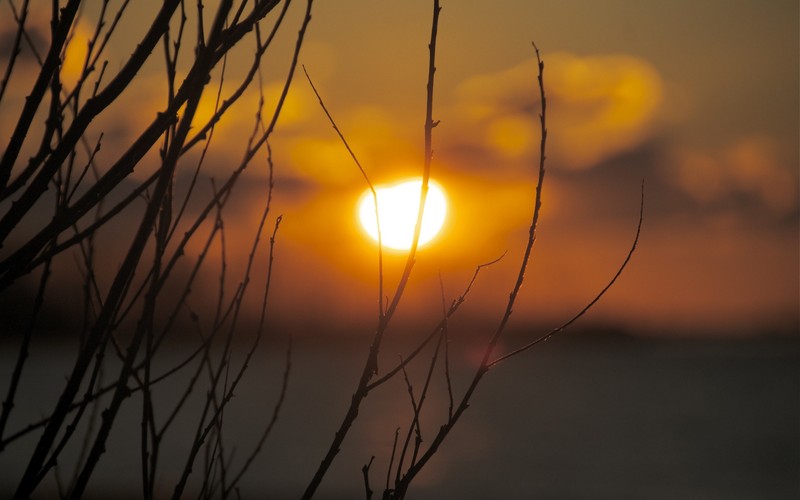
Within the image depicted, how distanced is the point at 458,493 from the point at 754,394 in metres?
42.4

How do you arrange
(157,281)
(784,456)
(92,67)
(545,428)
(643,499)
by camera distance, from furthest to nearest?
(545,428) < (784,456) < (643,499) < (92,67) < (157,281)

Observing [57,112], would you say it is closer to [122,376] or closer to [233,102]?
[233,102]

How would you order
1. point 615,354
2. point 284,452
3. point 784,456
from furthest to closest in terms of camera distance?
point 615,354 → point 784,456 → point 284,452

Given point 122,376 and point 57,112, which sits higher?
point 57,112

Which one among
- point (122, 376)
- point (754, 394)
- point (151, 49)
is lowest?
point (122, 376)

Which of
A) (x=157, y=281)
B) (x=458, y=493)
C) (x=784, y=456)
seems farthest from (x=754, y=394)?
(x=157, y=281)

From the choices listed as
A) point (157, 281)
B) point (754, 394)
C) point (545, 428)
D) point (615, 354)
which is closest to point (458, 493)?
point (545, 428)

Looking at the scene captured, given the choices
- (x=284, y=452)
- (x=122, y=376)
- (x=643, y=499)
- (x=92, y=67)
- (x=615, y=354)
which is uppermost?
(x=615, y=354)

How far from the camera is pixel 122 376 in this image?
4.41ft

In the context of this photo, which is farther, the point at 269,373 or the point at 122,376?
the point at 269,373

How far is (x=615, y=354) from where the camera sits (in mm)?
101562

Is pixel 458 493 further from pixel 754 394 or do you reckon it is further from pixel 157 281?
pixel 754 394

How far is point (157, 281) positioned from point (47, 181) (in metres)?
0.31

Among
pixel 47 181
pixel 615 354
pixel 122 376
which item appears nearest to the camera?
pixel 47 181
